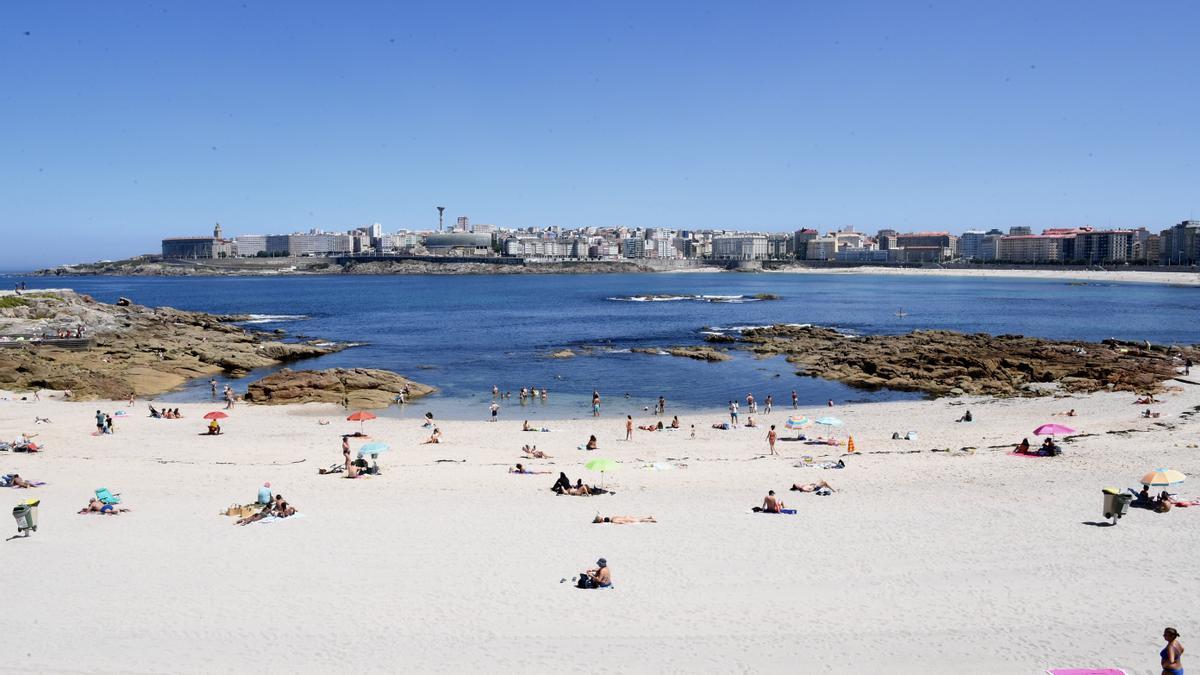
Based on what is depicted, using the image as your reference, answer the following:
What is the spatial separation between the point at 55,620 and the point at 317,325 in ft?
183

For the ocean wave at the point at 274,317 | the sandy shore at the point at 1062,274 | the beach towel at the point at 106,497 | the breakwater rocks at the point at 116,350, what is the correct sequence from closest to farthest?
the beach towel at the point at 106,497
the breakwater rocks at the point at 116,350
the ocean wave at the point at 274,317
the sandy shore at the point at 1062,274

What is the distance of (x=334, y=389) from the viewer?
2917 cm

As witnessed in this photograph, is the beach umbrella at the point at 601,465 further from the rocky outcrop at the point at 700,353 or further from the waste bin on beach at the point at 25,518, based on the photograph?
the rocky outcrop at the point at 700,353

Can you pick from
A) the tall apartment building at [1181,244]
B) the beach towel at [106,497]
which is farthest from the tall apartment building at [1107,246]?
the beach towel at [106,497]

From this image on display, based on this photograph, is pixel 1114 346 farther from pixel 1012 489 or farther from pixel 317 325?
pixel 317 325

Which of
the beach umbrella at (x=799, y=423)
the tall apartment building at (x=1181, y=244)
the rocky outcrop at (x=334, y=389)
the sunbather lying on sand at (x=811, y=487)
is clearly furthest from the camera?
the tall apartment building at (x=1181, y=244)

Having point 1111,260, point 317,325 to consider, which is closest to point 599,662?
point 317,325

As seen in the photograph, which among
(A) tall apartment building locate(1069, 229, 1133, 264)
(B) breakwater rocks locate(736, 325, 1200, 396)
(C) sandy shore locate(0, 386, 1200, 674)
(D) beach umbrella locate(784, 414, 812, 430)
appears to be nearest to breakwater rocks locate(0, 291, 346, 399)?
(C) sandy shore locate(0, 386, 1200, 674)

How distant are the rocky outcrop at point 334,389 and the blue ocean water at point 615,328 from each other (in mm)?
1463

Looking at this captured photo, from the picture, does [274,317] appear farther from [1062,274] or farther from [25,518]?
[1062,274]

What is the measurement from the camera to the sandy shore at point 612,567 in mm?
9102

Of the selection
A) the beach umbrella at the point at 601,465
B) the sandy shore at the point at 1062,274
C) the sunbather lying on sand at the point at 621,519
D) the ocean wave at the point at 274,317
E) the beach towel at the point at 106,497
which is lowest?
the sunbather lying on sand at the point at 621,519

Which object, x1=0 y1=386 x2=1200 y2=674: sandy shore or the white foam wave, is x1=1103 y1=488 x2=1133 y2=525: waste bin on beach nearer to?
→ x1=0 y1=386 x2=1200 y2=674: sandy shore

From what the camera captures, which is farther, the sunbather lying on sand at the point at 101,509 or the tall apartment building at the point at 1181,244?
the tall apartment building at the point at 1181,244
